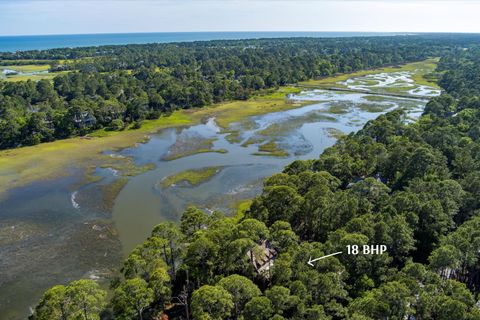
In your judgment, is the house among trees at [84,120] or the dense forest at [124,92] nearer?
the dense forest at [124,92]

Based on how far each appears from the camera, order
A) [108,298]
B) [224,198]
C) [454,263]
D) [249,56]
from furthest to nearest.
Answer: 1. [249,56]
2. [224,198]
3. [108,298]
4. [454,263]

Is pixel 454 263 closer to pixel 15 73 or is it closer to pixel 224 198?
pixel 224 198

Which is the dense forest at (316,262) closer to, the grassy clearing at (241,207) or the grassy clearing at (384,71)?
the grassy clearing at (241,207)

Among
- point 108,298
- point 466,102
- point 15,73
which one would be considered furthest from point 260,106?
point 15,73

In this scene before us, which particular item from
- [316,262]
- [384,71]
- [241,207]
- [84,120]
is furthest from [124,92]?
[384,71]

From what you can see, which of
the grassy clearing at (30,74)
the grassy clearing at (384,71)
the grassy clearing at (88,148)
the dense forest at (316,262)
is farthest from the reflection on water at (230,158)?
the grassy clearing at (30,74)

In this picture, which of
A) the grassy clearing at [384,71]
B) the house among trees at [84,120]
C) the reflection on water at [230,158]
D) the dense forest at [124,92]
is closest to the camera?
the reflection on water at [230,158]
